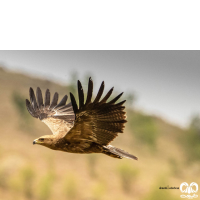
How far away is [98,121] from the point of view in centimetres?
429

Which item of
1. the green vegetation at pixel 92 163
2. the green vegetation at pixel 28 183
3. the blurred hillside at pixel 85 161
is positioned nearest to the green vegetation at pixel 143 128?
the blurred hillside at pixel 85 161

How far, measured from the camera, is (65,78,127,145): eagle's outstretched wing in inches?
160

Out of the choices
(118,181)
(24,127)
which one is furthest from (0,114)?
(118,181)

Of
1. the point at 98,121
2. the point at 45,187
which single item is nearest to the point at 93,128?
the point at 98,121

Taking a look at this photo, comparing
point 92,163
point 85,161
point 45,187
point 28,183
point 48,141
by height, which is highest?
point 85,161

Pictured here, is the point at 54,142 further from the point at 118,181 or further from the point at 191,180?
the point at 191,180

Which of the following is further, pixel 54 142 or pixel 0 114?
pixel 0 114

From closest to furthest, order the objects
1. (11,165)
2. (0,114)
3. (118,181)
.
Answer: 1. (11,165)
2. (118,181)
3. (0,114)

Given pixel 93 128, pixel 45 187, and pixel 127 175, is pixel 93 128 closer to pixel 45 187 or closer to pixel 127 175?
pixel 45 187

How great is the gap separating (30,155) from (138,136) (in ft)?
57.3

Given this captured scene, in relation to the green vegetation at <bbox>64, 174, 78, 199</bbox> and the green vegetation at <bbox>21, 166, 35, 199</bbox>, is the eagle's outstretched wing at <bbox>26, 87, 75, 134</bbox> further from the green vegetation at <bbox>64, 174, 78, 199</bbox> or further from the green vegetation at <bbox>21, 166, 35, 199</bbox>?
the green vegetation at <bbox>64, 174, 78, 199</bbox>

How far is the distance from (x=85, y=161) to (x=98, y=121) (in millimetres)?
46344

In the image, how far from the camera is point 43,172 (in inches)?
1839

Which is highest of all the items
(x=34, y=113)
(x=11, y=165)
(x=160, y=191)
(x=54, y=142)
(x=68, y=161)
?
(x=68, y=161)
